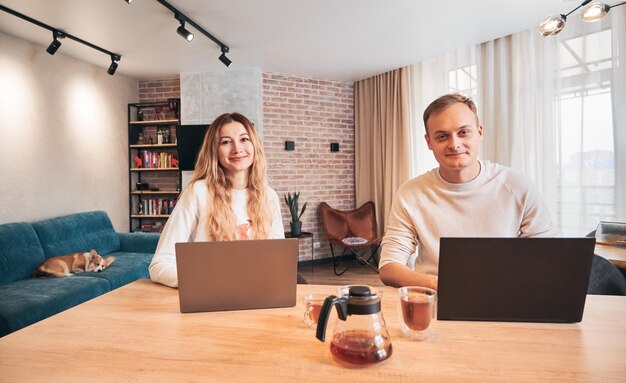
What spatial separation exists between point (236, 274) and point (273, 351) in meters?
0.30

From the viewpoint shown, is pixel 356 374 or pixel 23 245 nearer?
pixel 356 374

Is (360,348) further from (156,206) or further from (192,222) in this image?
(156,206)

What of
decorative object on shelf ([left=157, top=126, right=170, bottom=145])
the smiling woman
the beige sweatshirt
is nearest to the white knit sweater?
the smiling woman

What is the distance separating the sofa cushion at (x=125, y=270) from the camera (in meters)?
3.52

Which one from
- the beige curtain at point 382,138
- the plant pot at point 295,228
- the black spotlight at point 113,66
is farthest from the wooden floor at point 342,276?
the black spotlight at point 113,66

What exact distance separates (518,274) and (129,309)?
111 centimetres

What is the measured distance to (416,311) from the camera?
3.06 feet

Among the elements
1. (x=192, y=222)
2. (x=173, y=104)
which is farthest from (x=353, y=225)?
(x=192, y=222)

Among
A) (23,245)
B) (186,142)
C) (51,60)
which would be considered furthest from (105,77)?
(23,245)

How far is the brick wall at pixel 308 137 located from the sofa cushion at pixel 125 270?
1977 millimetres

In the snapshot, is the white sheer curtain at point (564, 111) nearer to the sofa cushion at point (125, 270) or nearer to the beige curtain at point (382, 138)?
the beige curtain at point (382, 138)

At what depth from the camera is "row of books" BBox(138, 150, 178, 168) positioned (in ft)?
17.9

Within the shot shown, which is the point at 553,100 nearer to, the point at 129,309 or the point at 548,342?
the point at 548,342

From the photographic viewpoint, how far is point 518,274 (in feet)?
3.18
